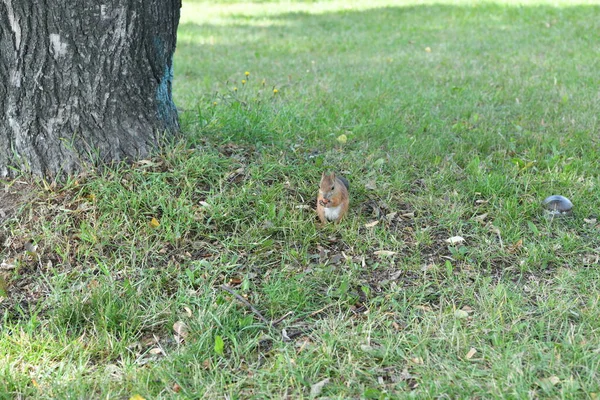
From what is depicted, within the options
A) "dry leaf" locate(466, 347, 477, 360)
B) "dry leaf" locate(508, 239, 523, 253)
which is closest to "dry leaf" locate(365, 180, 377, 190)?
"dry leaf" locate(508, 239, 523, 253)

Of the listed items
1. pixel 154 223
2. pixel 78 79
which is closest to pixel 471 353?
pixel 154 223

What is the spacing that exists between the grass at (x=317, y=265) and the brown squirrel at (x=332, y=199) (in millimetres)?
104

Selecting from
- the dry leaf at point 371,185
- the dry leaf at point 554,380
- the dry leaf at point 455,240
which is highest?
the dry leaf at point 371,185

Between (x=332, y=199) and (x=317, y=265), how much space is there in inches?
16.4

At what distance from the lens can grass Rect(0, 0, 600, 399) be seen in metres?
2.68

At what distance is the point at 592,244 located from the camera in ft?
12.2

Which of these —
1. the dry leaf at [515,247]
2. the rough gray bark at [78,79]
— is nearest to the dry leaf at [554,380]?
→ the dry leaf at [515,247]

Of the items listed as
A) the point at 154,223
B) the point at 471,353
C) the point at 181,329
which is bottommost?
the point at 181,329

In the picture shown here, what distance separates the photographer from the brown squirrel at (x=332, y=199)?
3594 mm

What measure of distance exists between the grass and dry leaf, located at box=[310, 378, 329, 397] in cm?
3

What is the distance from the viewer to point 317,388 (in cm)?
260

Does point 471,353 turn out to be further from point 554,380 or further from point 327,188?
point 327,188

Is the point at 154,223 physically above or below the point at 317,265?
above

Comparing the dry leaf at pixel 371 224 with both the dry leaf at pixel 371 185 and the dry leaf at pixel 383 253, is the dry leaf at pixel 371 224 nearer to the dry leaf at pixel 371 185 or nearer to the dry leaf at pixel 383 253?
the dry leaf at pixel 383 253
